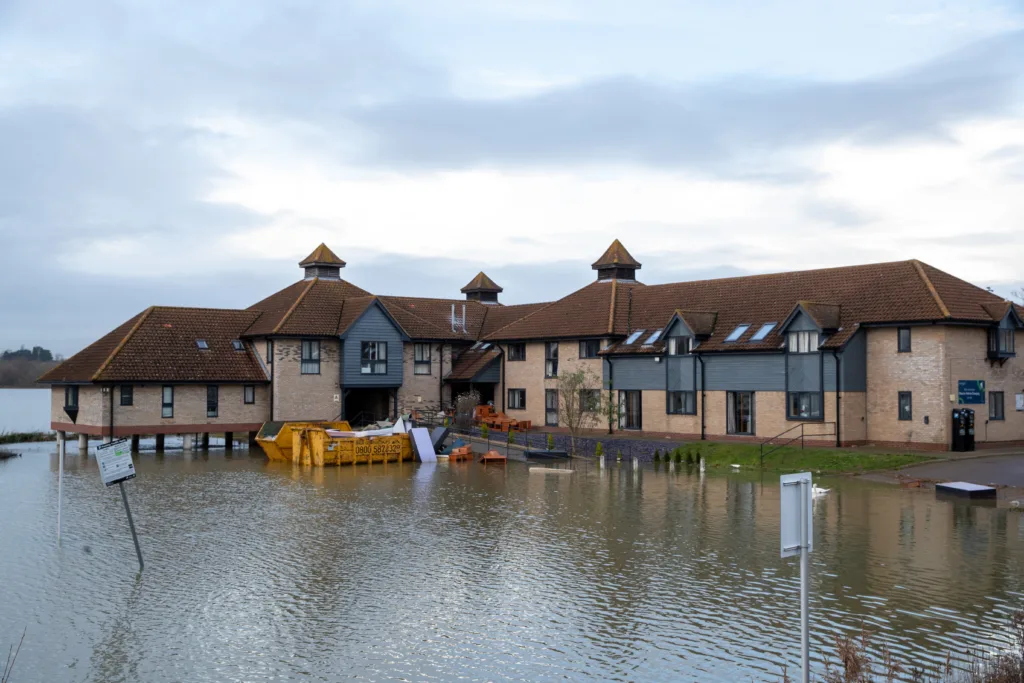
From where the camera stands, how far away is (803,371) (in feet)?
158

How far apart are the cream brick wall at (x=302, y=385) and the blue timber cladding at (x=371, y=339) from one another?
0.62 meters

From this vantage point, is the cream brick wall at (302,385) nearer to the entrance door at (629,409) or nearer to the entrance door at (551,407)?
the entrance door at (551,407)

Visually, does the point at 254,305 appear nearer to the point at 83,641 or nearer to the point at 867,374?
the point at 867,374

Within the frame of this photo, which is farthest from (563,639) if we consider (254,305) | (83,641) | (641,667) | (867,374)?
(254,305)

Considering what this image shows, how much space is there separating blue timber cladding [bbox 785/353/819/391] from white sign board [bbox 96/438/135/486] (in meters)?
32.5

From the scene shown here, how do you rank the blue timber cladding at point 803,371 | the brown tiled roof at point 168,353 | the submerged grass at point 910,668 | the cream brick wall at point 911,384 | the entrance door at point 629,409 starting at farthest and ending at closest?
the entrance door at point 629,409, the brown tiled roof at point 168,353, the blue timber cladding at point 803,371, the cream brick wall at point 911,384, the submerged grass at point 910,668

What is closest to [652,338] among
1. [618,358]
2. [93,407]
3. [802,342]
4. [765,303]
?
[618,358]

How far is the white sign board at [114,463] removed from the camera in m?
23.8

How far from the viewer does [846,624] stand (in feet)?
64.1

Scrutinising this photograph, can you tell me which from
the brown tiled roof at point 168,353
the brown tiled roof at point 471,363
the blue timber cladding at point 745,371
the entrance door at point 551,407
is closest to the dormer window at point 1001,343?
the blue timber cladding at point 745,371

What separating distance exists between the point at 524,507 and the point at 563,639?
15775 mm

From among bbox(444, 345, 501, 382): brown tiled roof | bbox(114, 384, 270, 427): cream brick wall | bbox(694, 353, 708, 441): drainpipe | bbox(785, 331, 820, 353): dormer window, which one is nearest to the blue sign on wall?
bbox(785, 331, 820, 353): dormer window

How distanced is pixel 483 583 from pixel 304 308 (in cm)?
4018

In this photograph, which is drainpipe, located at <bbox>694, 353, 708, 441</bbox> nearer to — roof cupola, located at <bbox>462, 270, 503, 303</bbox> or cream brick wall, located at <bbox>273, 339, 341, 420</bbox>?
cream brick wall, located at <bbox>273, 339, 341, 420</bbox>
